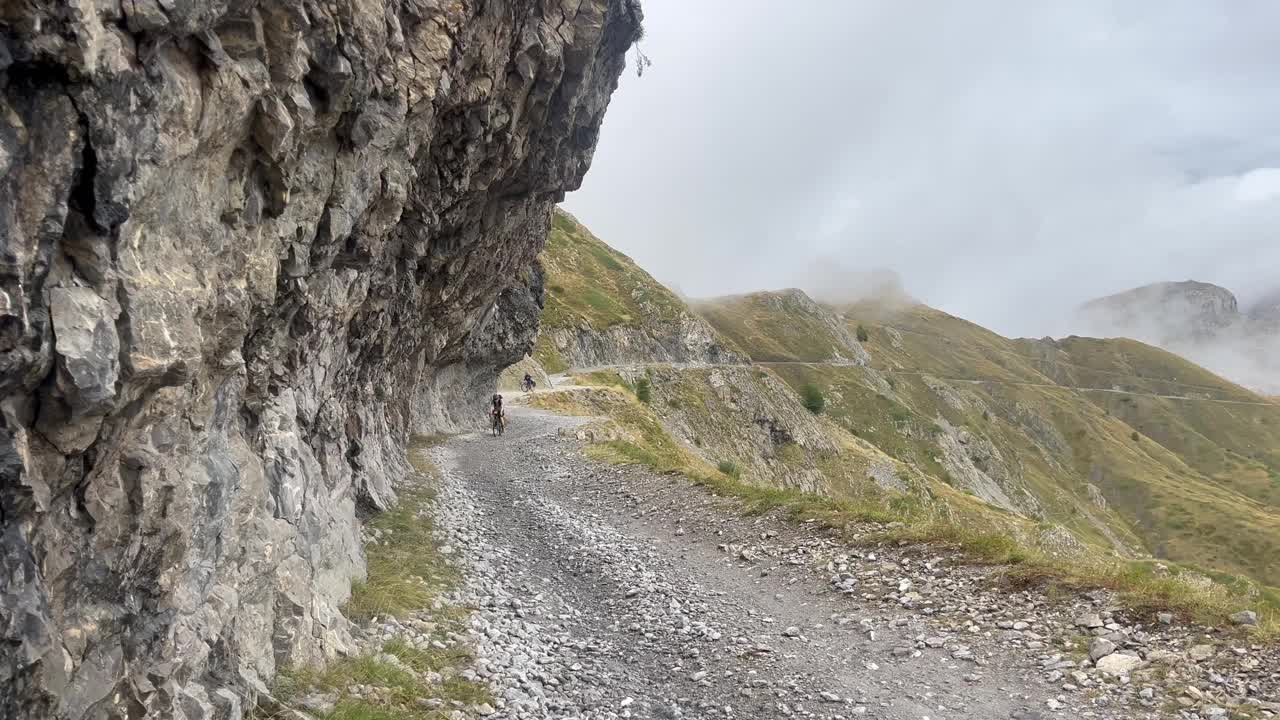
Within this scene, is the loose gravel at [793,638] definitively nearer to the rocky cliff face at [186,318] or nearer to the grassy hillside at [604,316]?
the rocky cliff face at [186,318]

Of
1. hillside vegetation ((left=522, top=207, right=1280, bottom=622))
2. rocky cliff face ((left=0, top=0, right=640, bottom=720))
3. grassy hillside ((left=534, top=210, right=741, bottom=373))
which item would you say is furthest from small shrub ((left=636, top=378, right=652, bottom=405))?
rocky cliff face ((left=0, top=0, right=640, bottom=720))

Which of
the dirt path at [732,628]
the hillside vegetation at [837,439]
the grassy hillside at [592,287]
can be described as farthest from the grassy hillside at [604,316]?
the dirt path at [732,628]

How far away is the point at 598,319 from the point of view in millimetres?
110312

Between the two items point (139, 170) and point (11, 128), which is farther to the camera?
point (139, 170)

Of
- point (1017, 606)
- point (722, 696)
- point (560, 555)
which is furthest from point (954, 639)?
point (560, 555)

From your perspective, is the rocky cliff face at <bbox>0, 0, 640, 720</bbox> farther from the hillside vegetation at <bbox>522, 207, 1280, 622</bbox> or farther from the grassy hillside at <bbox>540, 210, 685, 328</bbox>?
the grassy hillside at <bbox>540, 210, 685, 328</bbox>

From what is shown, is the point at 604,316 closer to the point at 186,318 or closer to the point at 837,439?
the point at 837,439

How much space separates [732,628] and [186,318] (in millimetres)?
11961

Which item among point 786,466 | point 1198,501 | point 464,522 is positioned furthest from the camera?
point 1198,501

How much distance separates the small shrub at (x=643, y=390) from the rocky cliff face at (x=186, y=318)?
73.0 metres

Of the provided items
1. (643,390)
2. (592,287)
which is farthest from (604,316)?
(643,390)

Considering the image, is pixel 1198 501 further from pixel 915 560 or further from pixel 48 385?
pixel 48 385

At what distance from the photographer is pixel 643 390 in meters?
92.1

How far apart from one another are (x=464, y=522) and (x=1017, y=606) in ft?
55.6
